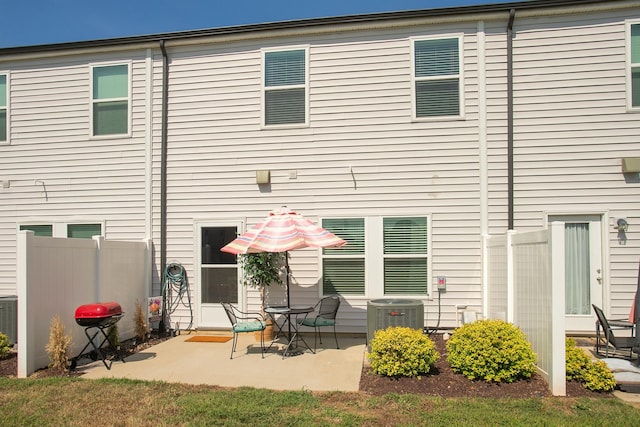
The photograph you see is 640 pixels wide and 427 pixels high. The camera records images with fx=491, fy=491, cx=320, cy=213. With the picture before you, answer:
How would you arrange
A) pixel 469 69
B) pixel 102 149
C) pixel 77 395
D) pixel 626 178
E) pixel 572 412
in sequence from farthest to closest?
pixel 102 149, pixel 469 69, pixel 626 178, pixel 77 395, pixel 572 412

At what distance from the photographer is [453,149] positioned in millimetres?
8344

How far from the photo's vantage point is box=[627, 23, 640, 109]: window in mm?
7945

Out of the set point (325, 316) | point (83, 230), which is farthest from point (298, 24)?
point (83, 230)

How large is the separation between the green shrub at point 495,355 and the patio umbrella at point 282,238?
7.80 feet

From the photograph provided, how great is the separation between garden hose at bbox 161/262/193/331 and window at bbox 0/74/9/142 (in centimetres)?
444

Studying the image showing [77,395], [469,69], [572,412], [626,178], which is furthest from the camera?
[469,69]

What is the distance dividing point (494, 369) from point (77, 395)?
15.3ft

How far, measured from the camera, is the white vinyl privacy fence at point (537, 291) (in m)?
5.23

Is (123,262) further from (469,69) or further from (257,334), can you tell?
(469,69)

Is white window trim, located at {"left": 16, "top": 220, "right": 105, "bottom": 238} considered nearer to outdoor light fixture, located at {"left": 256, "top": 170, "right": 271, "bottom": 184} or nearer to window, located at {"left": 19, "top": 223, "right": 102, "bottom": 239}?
window, located at {"left": 19, "top": 223, "right": 102, "bottom": 239}

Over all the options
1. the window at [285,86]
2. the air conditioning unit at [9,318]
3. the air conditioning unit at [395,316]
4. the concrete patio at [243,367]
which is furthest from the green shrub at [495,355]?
→ the air conditioning unit at [9,318]

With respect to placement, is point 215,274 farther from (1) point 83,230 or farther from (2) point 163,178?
(1) point 83,230

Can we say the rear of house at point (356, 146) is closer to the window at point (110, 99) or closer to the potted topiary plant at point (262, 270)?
the window at point (110, 99)

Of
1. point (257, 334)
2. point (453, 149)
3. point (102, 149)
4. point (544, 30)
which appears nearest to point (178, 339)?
point (257, 334)
